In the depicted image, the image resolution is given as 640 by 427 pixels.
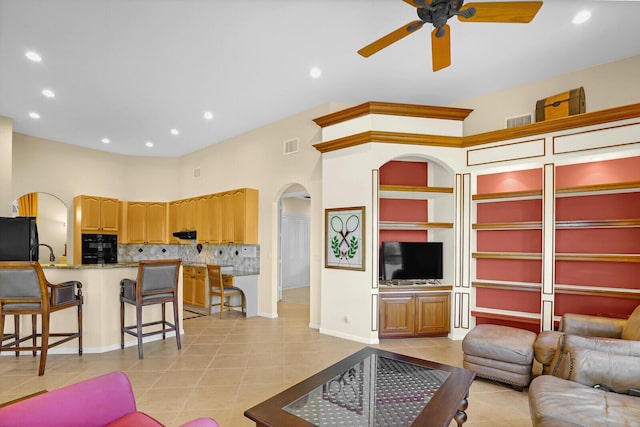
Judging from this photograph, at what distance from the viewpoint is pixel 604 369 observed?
2.15 metres

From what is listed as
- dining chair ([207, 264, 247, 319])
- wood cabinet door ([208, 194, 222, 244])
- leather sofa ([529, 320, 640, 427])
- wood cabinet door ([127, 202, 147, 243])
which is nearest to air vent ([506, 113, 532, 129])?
leather sofa ([529, 320, 640, 427])

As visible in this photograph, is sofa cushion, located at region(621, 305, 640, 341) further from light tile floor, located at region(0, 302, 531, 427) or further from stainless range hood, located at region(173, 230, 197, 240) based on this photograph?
stainless range hood, located at region(173, 230, 197, 240)

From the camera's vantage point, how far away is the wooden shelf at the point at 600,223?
3469mm

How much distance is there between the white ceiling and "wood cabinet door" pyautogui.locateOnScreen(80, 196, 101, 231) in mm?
2032

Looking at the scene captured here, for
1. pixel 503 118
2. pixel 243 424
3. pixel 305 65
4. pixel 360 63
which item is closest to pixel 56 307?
pixel 243 424

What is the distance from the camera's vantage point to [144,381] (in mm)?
3137

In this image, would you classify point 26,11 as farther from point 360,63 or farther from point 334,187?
point 334,187

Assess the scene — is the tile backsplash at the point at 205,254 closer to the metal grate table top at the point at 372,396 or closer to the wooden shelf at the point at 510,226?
the wooden shelf at the point at 510,226

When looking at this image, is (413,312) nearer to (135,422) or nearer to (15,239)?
(135,422)

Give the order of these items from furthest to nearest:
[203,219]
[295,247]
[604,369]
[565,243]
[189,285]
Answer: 1. [295,247]
2. [203,219]
3. [189,285]
4. [565,243]
5. [604,369]

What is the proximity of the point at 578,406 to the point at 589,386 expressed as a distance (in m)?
0.46

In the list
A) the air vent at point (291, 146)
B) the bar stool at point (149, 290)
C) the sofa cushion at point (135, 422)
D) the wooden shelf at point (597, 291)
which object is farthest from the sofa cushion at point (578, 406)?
the air vent at point (291, 146)

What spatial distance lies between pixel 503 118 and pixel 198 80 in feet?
14.3

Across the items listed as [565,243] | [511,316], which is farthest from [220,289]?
[565,243]
